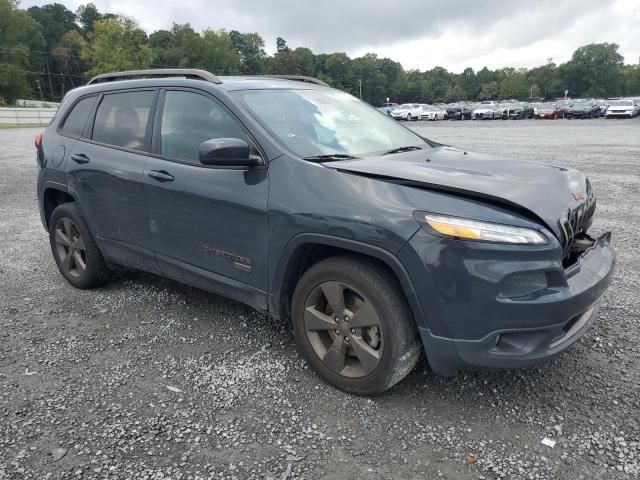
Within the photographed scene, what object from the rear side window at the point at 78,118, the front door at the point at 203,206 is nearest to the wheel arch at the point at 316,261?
the front door at the point at 203,206

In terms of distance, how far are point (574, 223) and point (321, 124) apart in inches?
66.1

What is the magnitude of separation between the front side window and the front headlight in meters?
1.46

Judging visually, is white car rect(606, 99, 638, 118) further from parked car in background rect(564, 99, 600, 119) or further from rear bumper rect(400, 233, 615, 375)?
rear bumper rect(400, 233, 615, 375)

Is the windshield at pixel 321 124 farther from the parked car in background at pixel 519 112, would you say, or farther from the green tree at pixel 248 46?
the green tree at pixel 248 46

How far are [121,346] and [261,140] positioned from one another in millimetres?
1767

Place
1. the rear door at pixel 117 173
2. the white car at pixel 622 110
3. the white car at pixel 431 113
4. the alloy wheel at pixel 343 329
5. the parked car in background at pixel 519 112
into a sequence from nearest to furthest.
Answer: the alloy wheel at pixel 343 329 < the rear door at pixel 117 173 < the white car at pixel 622 110 < the parked car in background at pixel 519 112 < the white car at pixel 431 113

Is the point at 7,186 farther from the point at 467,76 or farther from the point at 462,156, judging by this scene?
the point at 467,76

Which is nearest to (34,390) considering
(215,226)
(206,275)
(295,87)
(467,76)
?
(206,275)

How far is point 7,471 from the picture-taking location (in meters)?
2.44

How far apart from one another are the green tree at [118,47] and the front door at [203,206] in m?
73.0

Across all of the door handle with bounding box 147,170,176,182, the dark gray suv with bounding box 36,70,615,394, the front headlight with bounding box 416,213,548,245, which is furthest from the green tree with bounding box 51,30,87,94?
the front headlight with bounding box 416,213,548,245

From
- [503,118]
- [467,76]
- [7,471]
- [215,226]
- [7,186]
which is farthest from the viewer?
[467,76]

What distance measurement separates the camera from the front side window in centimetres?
337

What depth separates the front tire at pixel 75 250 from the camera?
4441 mm
